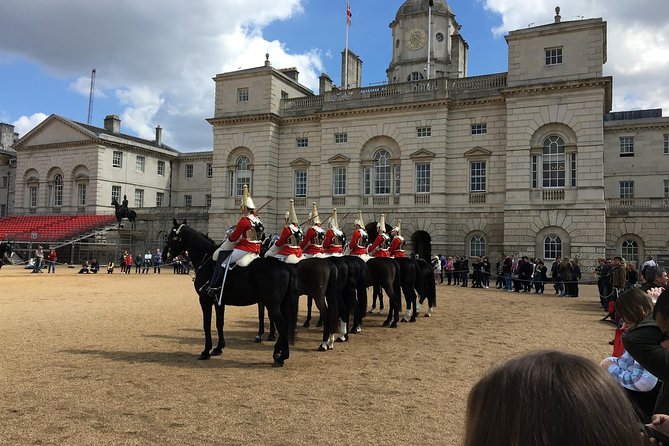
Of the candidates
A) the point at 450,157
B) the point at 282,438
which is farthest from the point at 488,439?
the point at 450,157

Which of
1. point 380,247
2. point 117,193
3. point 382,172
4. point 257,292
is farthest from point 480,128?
point 117,193

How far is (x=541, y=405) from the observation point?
1.21m

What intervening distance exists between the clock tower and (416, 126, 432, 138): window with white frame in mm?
11965

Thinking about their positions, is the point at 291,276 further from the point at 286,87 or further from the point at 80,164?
the point at 80,164

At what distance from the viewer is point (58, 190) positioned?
159 feet

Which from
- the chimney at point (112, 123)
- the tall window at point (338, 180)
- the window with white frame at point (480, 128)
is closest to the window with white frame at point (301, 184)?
the tall window at point (338, 180)

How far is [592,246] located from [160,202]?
129ft

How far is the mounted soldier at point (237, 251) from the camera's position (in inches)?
370

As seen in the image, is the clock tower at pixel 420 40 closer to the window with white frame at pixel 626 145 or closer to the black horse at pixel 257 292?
the window with white frame at pixel 626 145

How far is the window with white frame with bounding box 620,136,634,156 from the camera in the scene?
1572 inches

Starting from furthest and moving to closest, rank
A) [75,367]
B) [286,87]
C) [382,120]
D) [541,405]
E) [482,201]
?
1. [286,87]
2. [382,120]
3. [482,201]
4. [75,367]
5. [541,405]

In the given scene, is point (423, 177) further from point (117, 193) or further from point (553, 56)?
point (117, 193)

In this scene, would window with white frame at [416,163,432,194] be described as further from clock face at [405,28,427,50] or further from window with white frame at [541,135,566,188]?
clock face at [405,28,427,50]

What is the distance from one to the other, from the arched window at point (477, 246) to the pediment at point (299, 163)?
1268 cm
